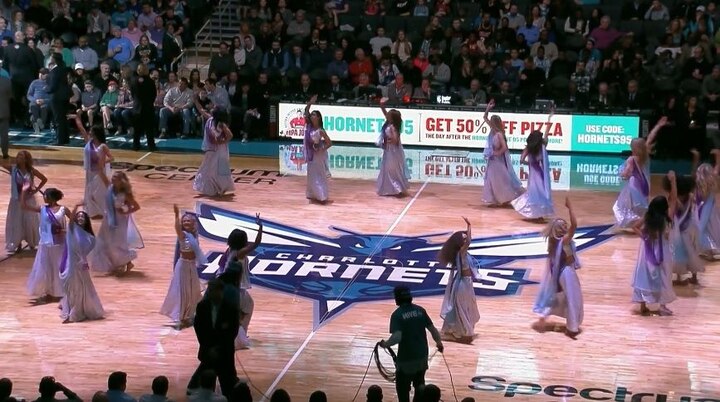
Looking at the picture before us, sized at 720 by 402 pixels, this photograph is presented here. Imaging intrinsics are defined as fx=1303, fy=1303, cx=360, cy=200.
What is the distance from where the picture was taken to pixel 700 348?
14.5 m

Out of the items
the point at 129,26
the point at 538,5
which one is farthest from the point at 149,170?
the point at 538,5

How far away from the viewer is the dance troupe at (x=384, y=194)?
14648mm

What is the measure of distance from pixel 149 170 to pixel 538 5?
10.4 meters

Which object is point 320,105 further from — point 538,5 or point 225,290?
point 225,290

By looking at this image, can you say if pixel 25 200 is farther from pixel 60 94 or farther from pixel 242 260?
pixel 60 94

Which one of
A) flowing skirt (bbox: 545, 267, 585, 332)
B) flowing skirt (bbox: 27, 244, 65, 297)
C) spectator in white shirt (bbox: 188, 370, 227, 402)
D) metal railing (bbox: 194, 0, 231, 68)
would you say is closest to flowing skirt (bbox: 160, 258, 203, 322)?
flowing skirt (bbox: 27, 244, 65, 297)

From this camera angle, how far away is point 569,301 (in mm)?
14836

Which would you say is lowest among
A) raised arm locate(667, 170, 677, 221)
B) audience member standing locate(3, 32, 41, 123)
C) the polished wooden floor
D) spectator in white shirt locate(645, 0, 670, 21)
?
the polished wooden floor

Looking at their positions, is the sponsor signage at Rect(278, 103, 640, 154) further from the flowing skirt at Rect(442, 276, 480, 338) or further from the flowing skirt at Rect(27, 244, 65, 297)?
the flowing skirt at Rect(27, 244, 65, 297)

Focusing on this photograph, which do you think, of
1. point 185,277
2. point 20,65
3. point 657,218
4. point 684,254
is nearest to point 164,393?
point 185,277

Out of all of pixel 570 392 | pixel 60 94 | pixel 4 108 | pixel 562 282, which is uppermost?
pixel 60 94

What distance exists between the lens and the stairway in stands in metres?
31.9

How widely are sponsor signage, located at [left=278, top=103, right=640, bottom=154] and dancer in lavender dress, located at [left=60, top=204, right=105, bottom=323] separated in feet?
40.3

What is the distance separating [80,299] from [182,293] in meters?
1.23
